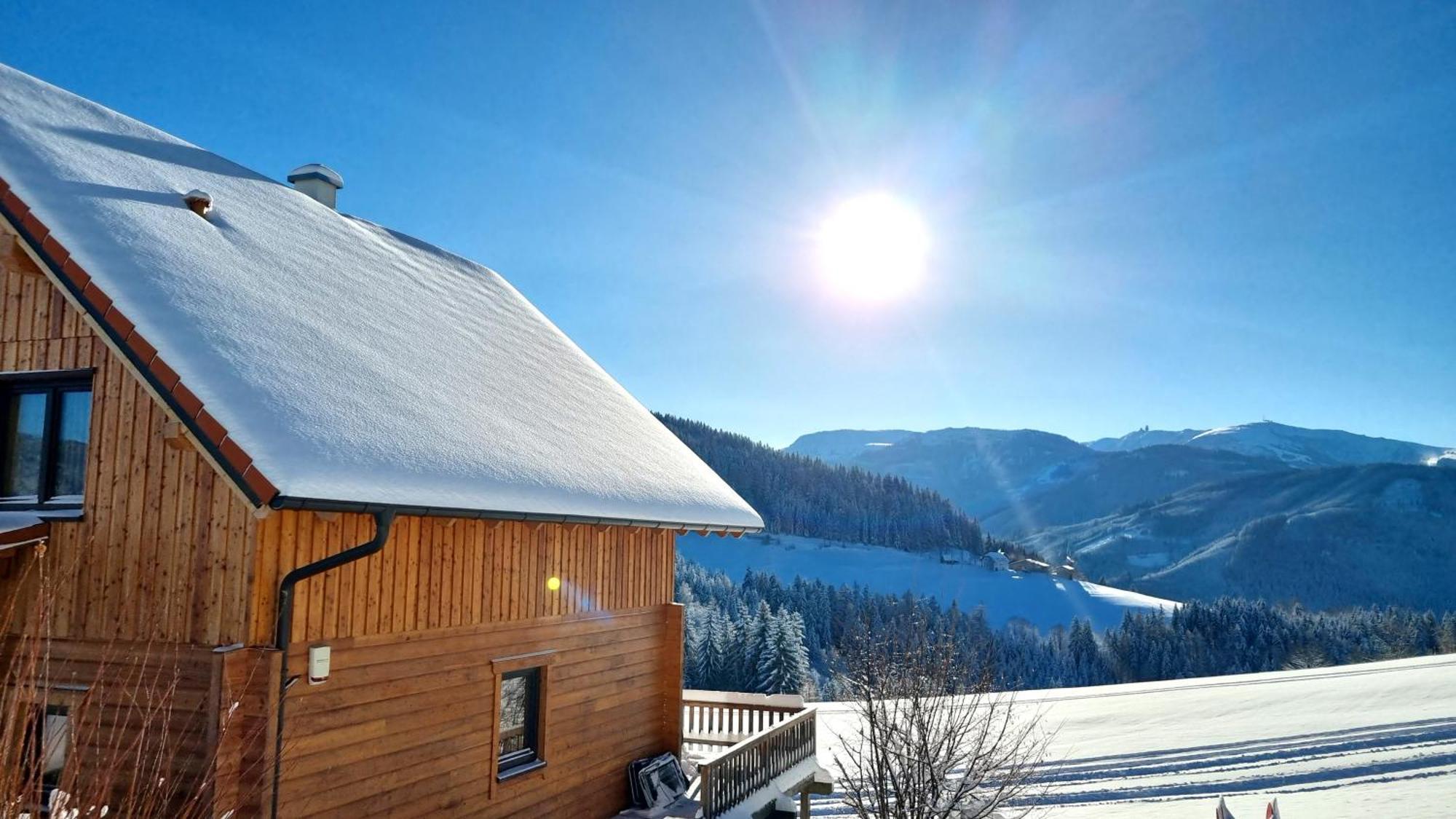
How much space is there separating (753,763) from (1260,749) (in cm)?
1668

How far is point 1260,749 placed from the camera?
2075 cm

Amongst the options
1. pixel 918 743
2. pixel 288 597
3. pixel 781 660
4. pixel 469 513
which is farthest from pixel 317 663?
pixel 781 660

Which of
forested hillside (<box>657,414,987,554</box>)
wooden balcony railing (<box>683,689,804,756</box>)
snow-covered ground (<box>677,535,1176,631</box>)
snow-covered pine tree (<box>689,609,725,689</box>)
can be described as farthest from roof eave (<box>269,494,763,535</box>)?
forested hillside (<box>657,414,987,554</box>)

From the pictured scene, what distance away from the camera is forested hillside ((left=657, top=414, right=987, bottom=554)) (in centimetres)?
14225

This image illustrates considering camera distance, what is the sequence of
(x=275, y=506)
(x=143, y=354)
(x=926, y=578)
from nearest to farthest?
(x=275, y=506), (x=143, y=354), (x=926, y=578)

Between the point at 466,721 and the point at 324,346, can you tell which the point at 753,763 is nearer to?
the point at 466,721

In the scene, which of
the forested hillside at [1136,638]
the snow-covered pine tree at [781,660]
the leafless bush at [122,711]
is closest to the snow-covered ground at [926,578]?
the forested hillside at [1136,638]

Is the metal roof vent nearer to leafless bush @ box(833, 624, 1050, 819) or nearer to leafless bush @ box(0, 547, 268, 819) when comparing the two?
leafless bush @ box(0, 547, 268, 819)

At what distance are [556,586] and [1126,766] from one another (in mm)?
16911

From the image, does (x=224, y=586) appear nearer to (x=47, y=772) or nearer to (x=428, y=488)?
(x=428, y=488)

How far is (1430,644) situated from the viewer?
7000cm

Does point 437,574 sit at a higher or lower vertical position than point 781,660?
higher

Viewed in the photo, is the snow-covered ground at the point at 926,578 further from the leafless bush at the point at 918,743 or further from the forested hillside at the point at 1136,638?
the leafless bush at the point at 918,743

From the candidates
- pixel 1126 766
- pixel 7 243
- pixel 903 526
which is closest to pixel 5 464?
pixel 7 243
